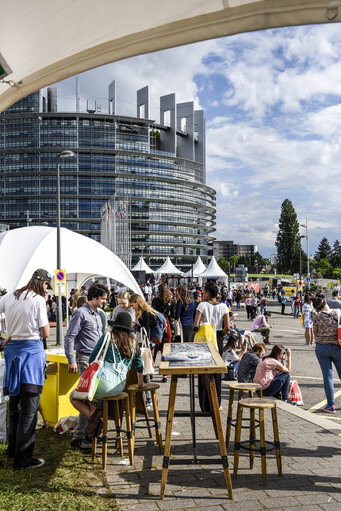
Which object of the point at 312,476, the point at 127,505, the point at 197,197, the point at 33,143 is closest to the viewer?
the point at 127,505

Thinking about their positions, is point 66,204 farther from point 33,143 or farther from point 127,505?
point 127,505

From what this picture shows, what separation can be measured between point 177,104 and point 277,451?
137021 mm

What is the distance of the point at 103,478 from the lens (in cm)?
451

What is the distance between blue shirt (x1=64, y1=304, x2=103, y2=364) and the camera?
595 cm

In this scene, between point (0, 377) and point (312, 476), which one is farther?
point (0, 377)

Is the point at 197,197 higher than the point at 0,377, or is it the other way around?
the point at 197,197

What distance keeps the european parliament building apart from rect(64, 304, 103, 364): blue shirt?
103434mm

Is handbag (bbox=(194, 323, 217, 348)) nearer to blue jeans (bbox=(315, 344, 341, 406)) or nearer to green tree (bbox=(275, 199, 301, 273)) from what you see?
blue jeans (bbox=(315, 344, 341, 406))

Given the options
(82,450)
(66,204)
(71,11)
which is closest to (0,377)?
(82,450)

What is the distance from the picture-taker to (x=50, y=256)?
18.7m

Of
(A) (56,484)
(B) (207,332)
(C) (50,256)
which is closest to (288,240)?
(C) (50,256)

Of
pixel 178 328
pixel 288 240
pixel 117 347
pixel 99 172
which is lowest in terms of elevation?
pixel 178 328

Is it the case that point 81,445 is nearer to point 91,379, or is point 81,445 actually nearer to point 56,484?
point 56,484

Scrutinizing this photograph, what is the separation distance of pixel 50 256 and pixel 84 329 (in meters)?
13.2
